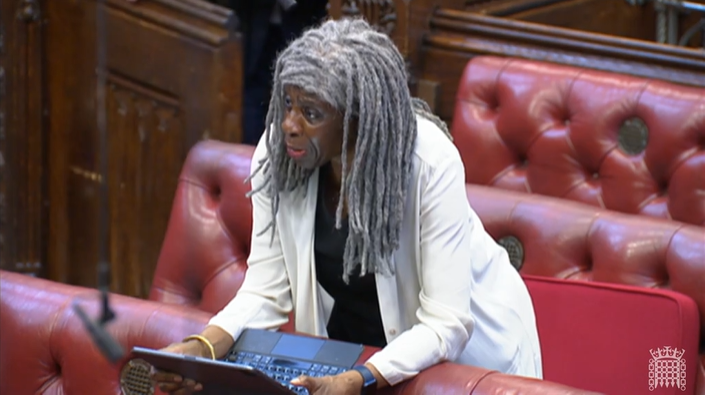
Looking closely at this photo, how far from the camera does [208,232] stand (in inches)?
81.3

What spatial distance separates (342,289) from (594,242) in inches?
19.7

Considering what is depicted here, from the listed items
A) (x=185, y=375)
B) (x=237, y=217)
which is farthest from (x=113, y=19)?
(x=185, y=375)

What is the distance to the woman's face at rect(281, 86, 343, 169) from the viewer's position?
4.80 feet

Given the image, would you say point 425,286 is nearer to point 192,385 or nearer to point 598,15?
point 192,385

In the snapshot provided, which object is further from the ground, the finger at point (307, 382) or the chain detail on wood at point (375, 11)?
the chain detail on wood at point (375, 11)

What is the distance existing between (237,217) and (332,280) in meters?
0.50

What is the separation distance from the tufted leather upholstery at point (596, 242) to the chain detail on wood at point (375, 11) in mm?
574

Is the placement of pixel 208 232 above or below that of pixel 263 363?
below

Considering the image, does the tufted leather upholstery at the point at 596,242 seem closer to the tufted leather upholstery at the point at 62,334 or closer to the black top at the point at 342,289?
the black top at the point at 342,289

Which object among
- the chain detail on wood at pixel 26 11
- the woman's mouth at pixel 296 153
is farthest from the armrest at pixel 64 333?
the chain detail on wood at pixel 26 11

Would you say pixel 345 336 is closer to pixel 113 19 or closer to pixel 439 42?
pixel 439 42

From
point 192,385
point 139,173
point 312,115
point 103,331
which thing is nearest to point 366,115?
point 312,115

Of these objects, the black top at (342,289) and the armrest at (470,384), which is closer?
the armrest at (470,384)

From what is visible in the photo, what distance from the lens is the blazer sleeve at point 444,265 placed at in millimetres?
1427
